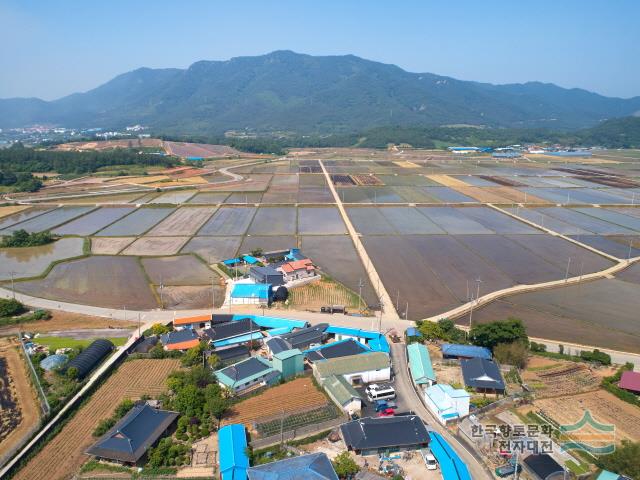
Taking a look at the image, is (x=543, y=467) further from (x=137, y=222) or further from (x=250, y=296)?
(x=137, y=222)

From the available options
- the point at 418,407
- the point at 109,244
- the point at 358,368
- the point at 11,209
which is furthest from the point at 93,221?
the point at 418,407

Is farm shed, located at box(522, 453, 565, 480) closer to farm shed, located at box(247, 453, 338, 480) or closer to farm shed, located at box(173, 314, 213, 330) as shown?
farm shed, located at box(247, 453, 338, 480)

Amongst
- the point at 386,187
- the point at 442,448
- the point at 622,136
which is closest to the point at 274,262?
the point at 442,448

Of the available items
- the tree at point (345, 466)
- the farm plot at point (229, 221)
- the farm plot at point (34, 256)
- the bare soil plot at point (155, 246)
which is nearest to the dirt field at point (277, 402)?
the tree at point (345, 466)

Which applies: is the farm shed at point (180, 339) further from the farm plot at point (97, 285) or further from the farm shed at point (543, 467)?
the farm shed at point (543, 467)

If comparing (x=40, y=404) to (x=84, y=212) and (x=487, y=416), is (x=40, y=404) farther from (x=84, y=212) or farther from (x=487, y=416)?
(x=84, y=212)

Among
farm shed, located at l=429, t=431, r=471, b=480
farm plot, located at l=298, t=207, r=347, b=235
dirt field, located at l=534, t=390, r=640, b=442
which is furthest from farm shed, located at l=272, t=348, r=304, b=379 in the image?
farm plot, located at l=298, t=207, r=347, b=235
